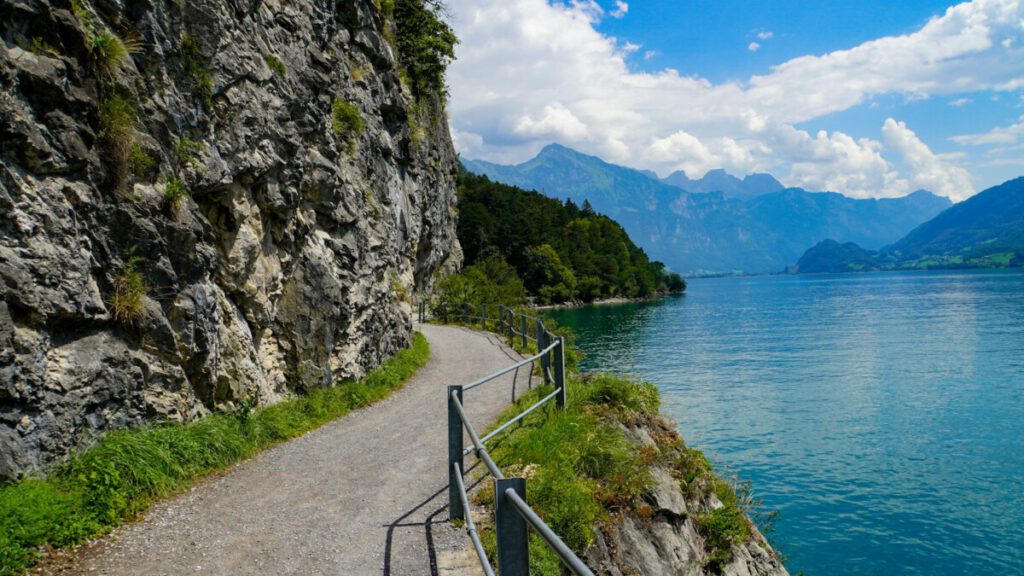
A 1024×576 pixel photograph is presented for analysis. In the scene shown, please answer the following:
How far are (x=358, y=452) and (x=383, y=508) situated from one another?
2.96 m

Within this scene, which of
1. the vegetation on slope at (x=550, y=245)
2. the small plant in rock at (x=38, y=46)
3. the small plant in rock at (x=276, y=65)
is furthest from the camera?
the vegetation on slope at (x=550, y=245)

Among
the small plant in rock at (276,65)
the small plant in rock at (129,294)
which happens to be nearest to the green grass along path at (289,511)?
the small plant in rock at (129,294)

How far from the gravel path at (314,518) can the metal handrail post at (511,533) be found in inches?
109

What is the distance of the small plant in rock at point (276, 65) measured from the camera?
556 inches

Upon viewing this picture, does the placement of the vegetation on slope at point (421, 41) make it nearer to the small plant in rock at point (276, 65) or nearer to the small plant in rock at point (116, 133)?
the small plant in rock at point (276, 65)

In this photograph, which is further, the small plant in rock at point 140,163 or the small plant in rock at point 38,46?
the small plant in rock at point 140,163

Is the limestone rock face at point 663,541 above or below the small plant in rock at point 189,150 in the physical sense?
Result: below

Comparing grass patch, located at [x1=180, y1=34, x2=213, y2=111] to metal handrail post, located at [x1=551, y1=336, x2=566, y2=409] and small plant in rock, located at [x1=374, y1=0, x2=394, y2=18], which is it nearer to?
metal handrail post, located at [x1=551, y1=336, x2=566, y2=409]

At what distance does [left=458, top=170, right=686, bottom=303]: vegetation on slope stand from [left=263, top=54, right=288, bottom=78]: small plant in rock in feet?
254

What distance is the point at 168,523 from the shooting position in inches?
297

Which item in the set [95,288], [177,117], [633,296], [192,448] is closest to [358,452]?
[192,448]

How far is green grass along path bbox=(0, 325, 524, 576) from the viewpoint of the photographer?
6.51 meters

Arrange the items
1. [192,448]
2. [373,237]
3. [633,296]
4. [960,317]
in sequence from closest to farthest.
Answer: [192,448] < [373,237] < [960,317] < [633,296]

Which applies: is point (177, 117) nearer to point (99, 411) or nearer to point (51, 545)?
point (99, 411)
